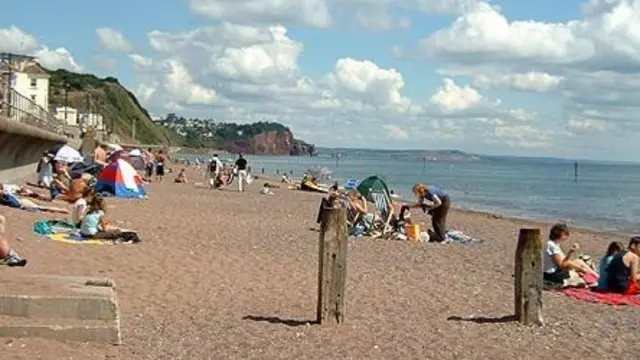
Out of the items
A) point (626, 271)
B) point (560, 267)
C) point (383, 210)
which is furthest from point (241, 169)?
point (626, 271)

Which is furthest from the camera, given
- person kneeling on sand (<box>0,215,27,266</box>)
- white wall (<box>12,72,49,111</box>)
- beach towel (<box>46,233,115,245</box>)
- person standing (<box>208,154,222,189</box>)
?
white wall (<box>12,72,49,111</box>)

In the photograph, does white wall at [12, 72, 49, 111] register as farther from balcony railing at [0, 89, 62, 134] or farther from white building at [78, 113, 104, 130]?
balcony railing at [0, 89, 62, 134]

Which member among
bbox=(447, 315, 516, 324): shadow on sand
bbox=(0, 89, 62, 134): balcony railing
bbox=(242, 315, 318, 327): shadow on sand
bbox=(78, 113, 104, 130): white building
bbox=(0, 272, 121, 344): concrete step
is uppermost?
bbox=(78, 113, 104, 130): white building

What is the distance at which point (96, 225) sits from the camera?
15.7m

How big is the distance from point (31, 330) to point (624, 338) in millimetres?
6154

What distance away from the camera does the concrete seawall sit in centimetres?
2192

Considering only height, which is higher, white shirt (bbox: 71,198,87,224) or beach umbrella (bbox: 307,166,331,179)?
white shirt (bbox: 71,198,87,224)

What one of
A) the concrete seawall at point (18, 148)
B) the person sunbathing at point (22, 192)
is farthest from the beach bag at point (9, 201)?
the concrete seawall at point (18, 148)

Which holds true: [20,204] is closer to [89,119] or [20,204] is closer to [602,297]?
[602,297]

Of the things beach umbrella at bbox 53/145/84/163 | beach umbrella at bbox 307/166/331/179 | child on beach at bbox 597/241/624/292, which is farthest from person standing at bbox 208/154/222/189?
child on beach at bbox 597/241/624/292

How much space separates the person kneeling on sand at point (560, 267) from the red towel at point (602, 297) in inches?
10.0

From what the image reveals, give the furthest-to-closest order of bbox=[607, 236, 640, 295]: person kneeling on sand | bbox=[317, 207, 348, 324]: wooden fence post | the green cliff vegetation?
the green cliff vegetation → bbox=[607, 236, 640, 295]: person kneeling on sand → bbox=[317, 207, 348, 324]: wooden fence post

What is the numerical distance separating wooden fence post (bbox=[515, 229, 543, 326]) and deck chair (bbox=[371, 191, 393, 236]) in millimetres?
10308

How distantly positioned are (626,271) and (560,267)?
36.4 inches
